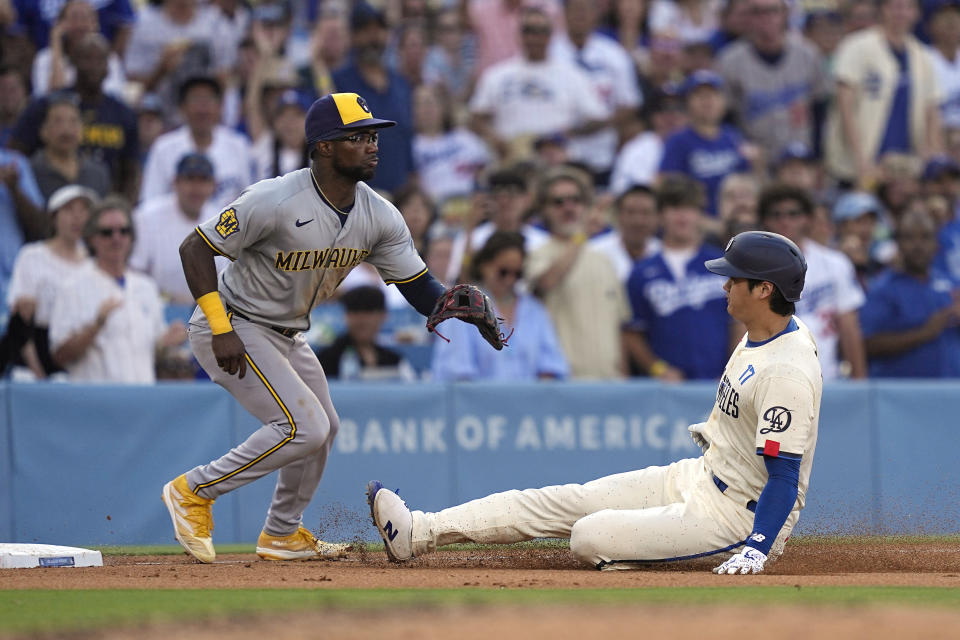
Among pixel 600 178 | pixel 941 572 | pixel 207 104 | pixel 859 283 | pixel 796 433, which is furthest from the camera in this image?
pixel 600 178

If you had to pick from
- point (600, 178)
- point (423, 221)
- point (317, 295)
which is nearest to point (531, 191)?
point (423, 221)

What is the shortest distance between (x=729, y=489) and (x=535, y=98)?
7937 millimetres

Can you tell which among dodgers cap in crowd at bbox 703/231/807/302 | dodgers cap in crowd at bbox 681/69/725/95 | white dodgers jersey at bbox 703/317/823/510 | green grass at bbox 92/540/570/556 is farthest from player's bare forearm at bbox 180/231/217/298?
dodgers cap in crowd at bbox 681/69/725/95

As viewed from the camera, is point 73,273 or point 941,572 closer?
point 941,572

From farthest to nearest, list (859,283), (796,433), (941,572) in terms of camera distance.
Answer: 1. (859,283)
2. (941,572)
3. (796,433)

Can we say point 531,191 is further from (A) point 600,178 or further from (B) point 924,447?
(B) point 924,447

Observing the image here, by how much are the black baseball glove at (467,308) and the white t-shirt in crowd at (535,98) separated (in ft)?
22.5

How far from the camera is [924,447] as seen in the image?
34.9ft

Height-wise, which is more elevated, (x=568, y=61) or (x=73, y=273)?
(x=568, y=61)

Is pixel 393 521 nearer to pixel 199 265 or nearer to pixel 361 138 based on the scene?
pixel 199 265

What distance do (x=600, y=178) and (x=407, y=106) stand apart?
2143 mm

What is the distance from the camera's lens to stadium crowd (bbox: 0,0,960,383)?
35.4ft

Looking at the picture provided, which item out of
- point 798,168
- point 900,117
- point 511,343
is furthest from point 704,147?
point 511,343

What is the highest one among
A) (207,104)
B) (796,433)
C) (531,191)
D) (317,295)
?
(207,104)
